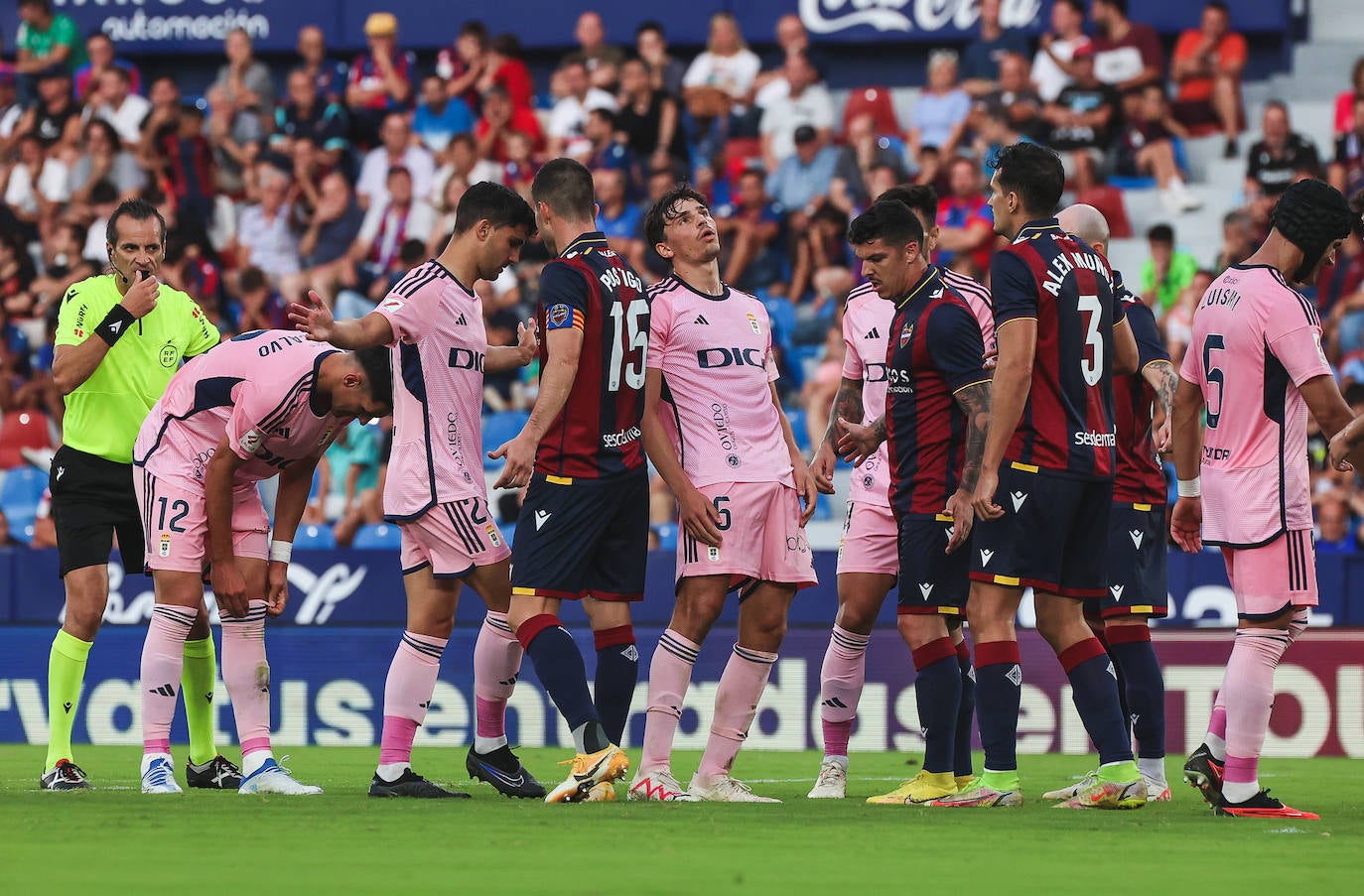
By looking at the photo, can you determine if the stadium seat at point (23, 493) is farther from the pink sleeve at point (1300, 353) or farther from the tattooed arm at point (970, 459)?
the pink sleeve at point (1300, 353)

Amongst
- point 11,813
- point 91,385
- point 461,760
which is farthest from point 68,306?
point 461,760

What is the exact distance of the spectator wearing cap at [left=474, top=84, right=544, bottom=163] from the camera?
19.6m

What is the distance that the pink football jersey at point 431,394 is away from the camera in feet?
25.6

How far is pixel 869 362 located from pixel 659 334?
1.17 metres

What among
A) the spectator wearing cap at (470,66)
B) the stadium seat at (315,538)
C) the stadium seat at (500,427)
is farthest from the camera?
the spectator wearing cap at (470,66)

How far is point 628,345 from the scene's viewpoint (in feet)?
26.0

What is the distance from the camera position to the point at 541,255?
60.5 ft

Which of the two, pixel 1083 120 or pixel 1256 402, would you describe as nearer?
pixel 1256 402

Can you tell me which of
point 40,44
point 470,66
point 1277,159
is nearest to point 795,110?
point 470,66

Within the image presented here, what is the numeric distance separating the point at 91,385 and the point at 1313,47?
14.6 metres

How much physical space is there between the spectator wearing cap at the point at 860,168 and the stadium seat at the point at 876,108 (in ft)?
2.76

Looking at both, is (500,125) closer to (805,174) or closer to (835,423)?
(805,174)

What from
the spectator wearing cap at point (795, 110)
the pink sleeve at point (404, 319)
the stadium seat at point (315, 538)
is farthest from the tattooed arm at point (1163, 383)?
the spectator wearing cap at point (795, 110)

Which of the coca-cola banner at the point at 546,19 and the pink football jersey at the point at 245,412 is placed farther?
the coca-cola banner at the point at 546,19
